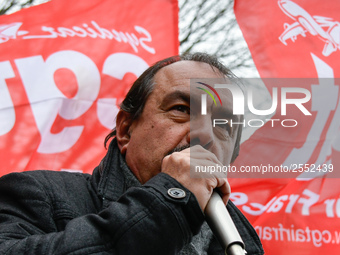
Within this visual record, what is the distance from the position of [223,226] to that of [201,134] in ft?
1.64

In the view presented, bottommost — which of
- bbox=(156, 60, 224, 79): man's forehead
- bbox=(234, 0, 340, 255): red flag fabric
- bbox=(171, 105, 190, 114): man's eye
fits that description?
bbox=(234, 0, 340, 255): red flag fabric

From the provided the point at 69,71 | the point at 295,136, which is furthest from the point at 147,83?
the point at 295,136

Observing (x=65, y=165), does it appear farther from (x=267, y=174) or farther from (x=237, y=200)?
(x=267, y=174)

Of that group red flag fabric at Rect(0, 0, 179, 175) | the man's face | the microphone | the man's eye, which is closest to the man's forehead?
the man's face

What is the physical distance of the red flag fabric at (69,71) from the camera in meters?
2.83

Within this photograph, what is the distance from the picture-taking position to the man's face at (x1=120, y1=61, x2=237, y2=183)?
168 centimetres

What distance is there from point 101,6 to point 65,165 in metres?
1.33

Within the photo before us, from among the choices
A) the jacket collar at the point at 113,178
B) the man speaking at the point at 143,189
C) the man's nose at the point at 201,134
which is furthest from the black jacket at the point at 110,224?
the man's nose at the point at 201,134

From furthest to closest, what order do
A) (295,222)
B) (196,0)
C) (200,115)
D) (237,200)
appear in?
(196,0) → (237,200) → (295,222) → (200,115)

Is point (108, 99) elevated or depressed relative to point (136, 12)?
depressed

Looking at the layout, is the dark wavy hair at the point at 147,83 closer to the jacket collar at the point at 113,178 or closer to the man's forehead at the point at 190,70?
the man's forehead at the point at 190,70

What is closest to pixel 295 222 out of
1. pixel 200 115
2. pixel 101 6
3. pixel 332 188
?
pixel 332 188

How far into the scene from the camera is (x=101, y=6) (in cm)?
338

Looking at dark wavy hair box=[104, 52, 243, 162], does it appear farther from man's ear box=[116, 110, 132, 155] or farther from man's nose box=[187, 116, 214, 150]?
man's nose box=[187, 116, 214, 150]
